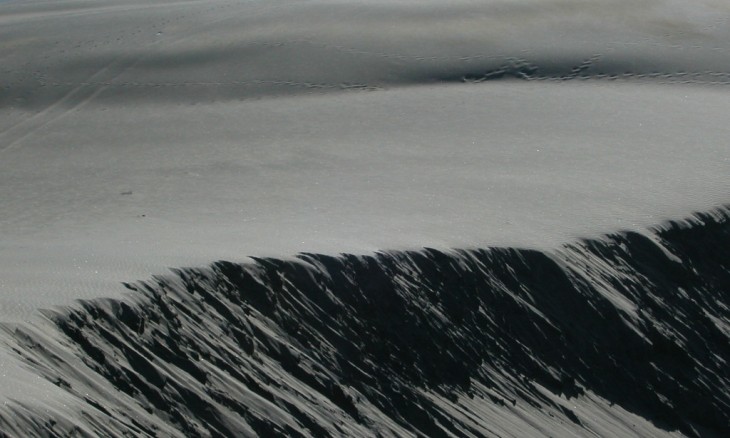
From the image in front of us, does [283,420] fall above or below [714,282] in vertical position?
below

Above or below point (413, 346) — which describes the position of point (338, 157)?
above

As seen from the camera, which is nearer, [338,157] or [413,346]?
[413,346]

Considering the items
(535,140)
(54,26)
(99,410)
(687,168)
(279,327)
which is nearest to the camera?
(99,410)

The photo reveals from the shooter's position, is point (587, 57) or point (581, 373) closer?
point (581, 373)

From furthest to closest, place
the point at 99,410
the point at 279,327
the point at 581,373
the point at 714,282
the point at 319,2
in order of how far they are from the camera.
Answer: the point at 319,2 < the point at 714,282 < the point at 581,373 < the point at 279,327 < the point at 99,410

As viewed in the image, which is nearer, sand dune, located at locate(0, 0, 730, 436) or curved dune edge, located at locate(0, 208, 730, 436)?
curved dune edge, located at locate(0, 208, 730, 436)

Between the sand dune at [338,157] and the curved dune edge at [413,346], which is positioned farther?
the sand dune at [338,157]

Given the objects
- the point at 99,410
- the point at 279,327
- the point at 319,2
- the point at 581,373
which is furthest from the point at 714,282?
the point at 319,2

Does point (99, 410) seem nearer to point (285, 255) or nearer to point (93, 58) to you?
point (285, 255)
